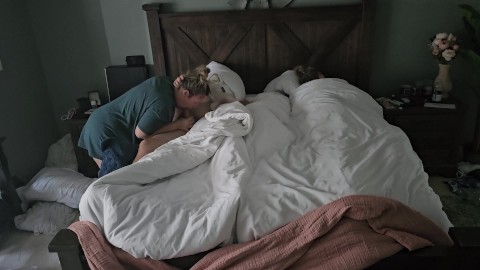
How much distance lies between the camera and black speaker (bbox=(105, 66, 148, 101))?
2910 millimetres

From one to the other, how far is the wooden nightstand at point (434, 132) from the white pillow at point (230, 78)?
1.10 metres

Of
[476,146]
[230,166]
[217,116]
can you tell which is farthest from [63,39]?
[476,146]

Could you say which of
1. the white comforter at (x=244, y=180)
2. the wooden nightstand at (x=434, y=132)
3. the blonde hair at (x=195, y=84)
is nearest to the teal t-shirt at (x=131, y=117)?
the blonde hair at (x=195, y=84)

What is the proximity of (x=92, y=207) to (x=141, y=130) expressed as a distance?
696 millimetres

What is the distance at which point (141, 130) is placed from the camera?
1.95 meters

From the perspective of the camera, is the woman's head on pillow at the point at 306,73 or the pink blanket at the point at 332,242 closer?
the pink blanket at the point at 332,242

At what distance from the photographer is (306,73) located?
9.07ft

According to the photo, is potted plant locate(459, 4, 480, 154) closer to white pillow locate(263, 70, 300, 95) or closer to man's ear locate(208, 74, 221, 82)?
white pillow locate(263, 70, 300, 95)

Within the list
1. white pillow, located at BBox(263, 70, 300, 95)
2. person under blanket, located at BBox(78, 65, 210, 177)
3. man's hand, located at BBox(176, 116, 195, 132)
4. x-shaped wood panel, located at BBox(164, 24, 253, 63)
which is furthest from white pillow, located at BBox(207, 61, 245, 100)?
man's hand, located at BBox(176, 116, 195, 132)

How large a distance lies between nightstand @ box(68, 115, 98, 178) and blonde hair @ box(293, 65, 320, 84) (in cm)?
171

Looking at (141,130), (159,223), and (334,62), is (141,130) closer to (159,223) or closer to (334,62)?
(159,223)

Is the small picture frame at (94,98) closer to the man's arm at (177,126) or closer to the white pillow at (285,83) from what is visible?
the man's arm at (177,126)

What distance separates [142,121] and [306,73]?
1.39 metres

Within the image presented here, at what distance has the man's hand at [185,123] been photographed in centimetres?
213
